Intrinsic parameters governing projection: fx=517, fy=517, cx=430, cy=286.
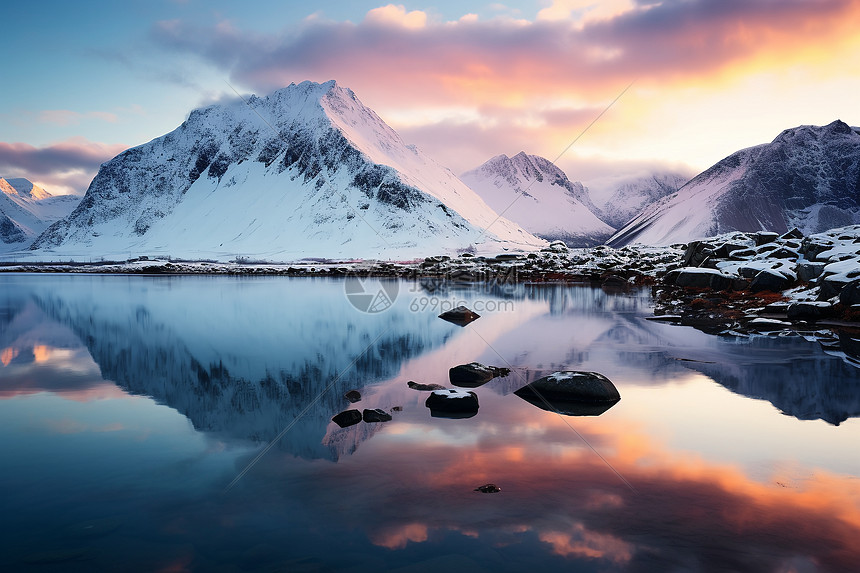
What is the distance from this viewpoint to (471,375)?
1290cm

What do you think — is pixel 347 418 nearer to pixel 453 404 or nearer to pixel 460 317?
pixel 453 404

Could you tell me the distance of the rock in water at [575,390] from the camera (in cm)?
1102

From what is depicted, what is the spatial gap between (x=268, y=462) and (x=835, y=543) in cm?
711

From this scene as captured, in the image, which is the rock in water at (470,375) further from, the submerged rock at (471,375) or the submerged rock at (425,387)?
the submerged rock at (425,387)

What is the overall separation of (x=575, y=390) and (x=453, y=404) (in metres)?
2.82

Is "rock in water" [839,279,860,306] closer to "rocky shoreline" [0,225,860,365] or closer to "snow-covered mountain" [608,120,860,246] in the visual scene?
"rocky shoreline" [0,225,860,365]

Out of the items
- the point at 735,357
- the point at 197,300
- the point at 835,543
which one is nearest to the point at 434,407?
the point at 835,543

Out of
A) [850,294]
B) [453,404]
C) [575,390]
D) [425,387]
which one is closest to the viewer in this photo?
[453,404]

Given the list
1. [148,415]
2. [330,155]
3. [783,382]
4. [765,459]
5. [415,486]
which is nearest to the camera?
[415,486]

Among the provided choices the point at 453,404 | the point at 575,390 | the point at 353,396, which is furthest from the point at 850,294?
the point at 353,396

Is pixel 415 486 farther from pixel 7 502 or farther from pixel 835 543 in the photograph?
pixel 7 502

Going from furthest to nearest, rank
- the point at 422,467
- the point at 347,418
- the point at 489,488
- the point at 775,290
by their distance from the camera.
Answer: the point at 775,290 → the point at 347,418 → the point at 422,467 → the point at 489,488

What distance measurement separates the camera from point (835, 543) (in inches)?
214

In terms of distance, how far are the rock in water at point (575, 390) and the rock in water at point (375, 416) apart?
3.27 metres
